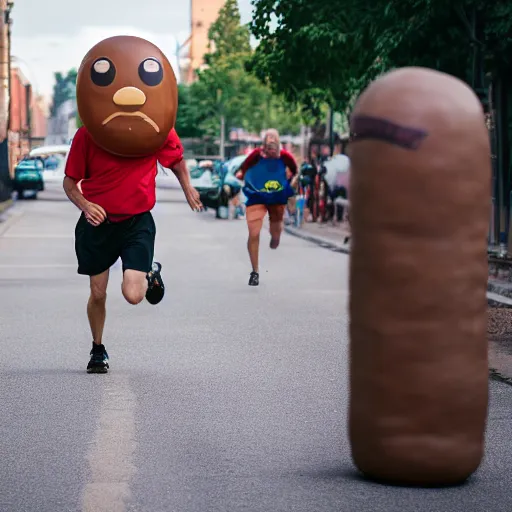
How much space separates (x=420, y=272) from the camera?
5.50 meters

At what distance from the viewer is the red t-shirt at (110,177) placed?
858cm

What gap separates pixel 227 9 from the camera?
4237 inches

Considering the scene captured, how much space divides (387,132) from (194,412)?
2689 mm

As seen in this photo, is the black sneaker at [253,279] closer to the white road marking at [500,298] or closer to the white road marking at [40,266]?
the white road marking at [500,298]

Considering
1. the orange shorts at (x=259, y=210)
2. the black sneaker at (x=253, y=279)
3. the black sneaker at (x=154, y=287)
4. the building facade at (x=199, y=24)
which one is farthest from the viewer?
the building facade at (x=199, y=24)

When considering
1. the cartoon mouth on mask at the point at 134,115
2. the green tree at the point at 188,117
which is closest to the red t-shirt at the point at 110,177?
the cartoon mouth on mask at the point at 134,115

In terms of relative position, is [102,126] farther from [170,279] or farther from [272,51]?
[272,51]

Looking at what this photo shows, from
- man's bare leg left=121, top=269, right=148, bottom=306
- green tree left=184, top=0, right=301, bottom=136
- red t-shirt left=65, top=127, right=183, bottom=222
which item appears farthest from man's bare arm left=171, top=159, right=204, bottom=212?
green tree left=184, top=0, right=301, bottom=136

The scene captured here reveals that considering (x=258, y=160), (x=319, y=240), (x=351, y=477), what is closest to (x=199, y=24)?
(x=319, y=240)

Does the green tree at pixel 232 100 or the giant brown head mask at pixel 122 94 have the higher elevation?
the green tree at pixel 232 100

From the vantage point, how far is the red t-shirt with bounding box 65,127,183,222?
28.1ft

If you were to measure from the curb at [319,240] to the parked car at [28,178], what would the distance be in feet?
75.2

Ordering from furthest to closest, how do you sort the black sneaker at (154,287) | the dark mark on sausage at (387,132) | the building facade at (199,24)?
the building facade at (199,24) < the black sneaker at (154,287) < the dark mark on sausage at (387,132)

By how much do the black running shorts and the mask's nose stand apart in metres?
0.78
